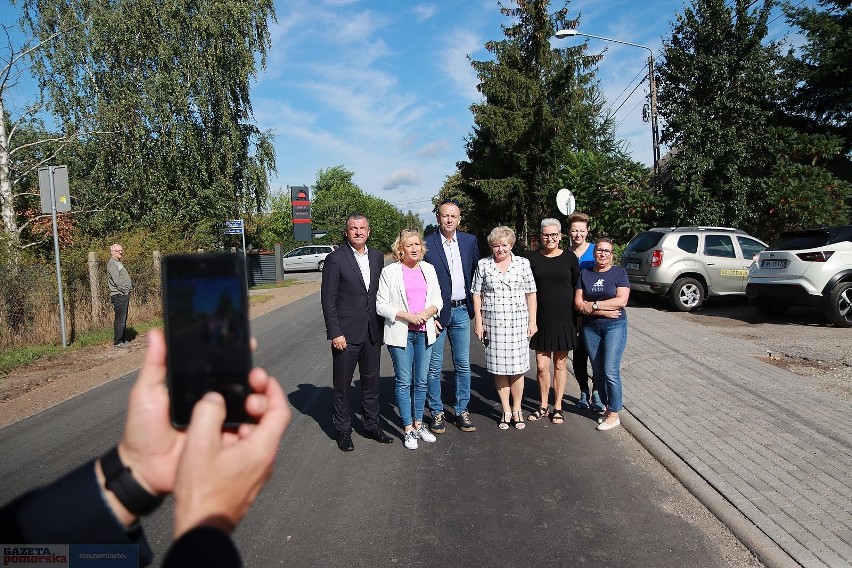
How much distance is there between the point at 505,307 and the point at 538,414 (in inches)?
49.1

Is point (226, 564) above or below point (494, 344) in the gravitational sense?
above

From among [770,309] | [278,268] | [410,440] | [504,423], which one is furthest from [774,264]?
[278,268]

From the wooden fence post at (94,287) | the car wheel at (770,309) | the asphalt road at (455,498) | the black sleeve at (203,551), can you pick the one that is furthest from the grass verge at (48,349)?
the car wheel at (770,309)

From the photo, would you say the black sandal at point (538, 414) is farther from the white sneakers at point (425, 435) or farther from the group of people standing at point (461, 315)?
the white sneakers at point (425, 435)

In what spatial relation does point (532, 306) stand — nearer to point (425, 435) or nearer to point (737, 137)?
point (425, 435)

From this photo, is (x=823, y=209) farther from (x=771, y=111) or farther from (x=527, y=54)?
(x=527, y=54)

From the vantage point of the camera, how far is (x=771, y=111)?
16375 millimetres

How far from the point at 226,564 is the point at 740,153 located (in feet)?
59.2

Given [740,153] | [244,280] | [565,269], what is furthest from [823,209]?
[244,280]

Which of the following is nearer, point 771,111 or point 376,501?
point 376,501

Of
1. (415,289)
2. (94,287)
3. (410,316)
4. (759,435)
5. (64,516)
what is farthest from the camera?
(94,287)

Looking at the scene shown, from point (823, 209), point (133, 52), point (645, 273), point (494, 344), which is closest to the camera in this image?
point (494, 344)

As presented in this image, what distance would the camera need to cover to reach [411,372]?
5.38 meters

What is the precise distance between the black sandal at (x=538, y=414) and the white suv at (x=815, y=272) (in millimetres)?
6876
